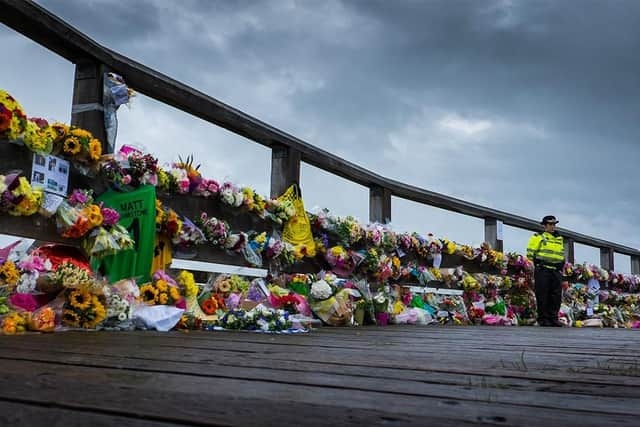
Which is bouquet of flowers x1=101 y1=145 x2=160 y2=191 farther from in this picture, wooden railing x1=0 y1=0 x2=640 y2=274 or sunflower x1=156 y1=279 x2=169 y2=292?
sunflower x1=156 y1=279 x2=169 y2=292

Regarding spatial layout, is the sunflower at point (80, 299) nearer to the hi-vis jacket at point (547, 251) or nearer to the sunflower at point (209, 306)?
the sunflower at point (209, 306)

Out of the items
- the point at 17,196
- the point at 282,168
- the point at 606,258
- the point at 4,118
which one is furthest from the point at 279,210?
the point at 606,258

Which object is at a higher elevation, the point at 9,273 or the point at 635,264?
the point at 635,264

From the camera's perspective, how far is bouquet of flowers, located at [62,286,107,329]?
12.5 ft

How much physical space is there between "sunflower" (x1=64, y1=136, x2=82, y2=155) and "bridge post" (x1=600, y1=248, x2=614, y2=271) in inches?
546

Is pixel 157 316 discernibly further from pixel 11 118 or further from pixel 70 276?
pixel 11 118

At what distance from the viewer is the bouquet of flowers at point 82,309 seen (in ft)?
12.5

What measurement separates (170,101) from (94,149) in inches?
38.7

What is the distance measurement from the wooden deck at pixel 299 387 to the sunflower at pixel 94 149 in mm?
2021

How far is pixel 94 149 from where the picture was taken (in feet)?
14.5

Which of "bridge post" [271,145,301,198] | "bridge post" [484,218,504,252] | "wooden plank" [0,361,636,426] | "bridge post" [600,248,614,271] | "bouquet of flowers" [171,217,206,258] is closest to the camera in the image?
"wooden plank" [0,361,636,426]

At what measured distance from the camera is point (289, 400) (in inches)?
53.2

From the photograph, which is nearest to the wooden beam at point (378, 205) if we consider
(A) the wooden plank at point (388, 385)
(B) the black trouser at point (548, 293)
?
(B) the black trouser at point (548, 293)

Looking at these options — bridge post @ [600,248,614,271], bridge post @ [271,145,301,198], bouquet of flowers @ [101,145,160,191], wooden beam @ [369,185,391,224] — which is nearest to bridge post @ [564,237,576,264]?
bridge post @ [600,248,614,271]
